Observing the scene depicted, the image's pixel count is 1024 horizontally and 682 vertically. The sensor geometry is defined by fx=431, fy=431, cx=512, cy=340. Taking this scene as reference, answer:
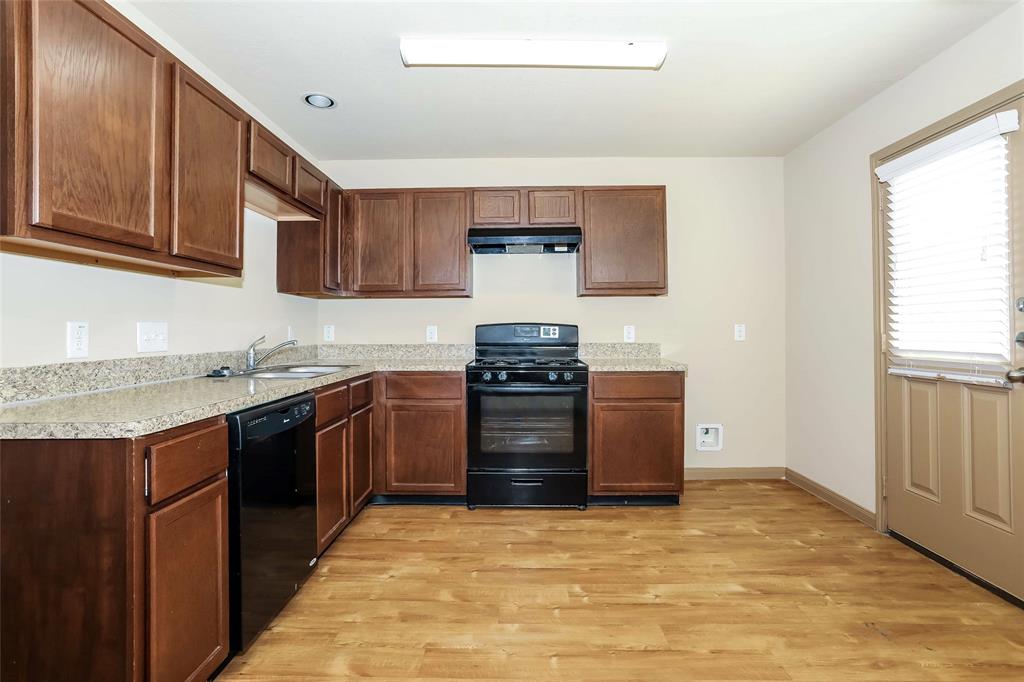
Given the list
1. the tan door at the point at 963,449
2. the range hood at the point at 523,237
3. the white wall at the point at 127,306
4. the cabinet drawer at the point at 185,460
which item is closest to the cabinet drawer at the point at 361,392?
the white wall at the point at 127,306

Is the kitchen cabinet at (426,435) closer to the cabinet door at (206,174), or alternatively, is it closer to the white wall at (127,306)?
the white wall at (127,306)

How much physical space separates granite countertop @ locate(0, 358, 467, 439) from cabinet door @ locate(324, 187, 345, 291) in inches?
42.8

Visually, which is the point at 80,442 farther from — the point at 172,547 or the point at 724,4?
the point at 724,4

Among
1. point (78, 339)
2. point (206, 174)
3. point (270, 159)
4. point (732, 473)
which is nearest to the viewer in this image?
point (78, 339)

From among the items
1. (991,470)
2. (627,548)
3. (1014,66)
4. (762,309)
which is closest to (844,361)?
(762,309)

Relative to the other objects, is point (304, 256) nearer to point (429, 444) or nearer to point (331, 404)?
point (331, 404)

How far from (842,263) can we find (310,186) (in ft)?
11.1

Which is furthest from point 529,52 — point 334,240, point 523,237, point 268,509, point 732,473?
point 732,473

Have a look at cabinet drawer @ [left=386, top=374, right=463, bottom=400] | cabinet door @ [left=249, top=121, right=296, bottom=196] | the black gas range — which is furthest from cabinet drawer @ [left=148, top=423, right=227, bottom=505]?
the black gas range

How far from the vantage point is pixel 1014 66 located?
1.79 m

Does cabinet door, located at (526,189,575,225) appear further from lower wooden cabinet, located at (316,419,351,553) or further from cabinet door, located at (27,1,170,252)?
cabinet door, located at (27,1,170,252)

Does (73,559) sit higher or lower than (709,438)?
higher

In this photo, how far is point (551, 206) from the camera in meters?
3.15

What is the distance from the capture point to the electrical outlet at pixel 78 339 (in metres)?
1.54
